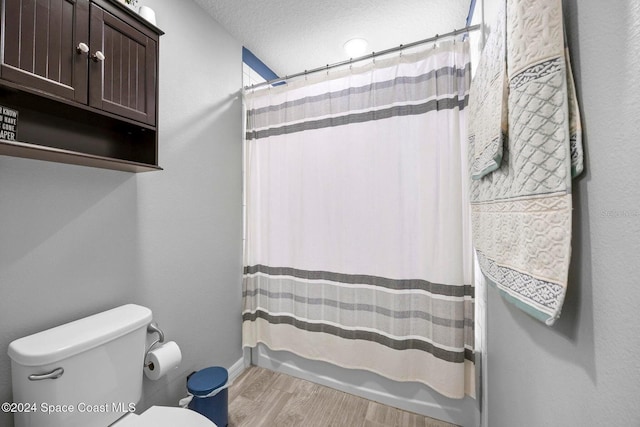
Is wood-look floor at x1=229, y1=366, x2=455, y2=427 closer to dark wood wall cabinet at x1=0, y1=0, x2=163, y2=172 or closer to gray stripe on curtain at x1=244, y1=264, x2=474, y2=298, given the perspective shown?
gray stripe on curtain at x1=244, y1=264, x2=474, y2=298

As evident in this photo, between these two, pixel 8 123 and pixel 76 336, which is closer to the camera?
pixel 8 123

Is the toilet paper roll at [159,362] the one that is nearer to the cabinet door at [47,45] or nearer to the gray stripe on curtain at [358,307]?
the gray stripe on curtain at [358,307]

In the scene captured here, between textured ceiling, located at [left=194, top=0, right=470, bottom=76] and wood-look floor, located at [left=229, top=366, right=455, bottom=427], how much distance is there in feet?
8.40

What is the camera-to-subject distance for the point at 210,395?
1.33 metres

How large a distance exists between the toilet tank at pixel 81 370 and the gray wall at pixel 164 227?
12 centimetres

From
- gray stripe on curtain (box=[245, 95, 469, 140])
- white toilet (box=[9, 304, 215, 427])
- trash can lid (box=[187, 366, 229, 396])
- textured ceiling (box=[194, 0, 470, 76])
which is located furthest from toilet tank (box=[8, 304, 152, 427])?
textured ceiling (box=[194, 0, 470, 76])

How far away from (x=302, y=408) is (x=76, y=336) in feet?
4.29

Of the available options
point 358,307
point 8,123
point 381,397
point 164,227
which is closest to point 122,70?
point 8,123

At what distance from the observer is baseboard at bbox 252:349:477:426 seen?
4.72 ft

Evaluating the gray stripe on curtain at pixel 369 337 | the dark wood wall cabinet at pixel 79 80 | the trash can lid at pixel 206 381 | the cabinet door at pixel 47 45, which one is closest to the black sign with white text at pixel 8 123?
the dark wood wall cabinet at pixel 79 80

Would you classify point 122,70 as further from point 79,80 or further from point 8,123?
point 8,123

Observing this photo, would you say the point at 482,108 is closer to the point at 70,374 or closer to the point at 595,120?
the point at 595,120

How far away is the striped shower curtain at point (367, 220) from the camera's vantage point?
4.51 feet

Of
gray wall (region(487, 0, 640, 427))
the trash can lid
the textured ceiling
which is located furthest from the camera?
the textured ceiling
